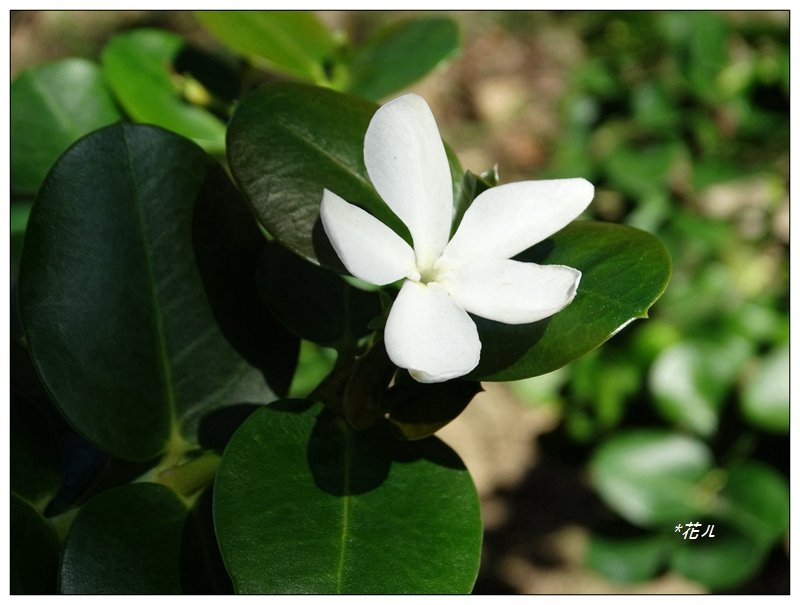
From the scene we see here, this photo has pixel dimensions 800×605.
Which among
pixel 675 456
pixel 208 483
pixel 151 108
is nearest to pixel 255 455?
pixel 208 483

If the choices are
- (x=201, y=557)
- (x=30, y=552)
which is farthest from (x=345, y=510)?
(x=30, y=552)

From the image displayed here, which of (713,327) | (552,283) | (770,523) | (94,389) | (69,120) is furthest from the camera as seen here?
(713,327)

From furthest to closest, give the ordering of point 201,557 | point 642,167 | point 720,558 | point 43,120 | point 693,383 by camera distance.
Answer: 1. point 642,167
2. point 693,383
3. point 720,558
4. point 43,120
5. point 201,557

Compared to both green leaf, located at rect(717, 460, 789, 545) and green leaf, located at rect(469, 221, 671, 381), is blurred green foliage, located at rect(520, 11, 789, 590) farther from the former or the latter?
green leaf, located at rect(469, 221, 671, 381)

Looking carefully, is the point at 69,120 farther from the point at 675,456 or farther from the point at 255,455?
the point at 675,456

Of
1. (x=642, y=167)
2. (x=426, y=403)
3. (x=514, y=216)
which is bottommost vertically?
(x=642, y=167)

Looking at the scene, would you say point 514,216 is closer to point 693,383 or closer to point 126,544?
point 126,544

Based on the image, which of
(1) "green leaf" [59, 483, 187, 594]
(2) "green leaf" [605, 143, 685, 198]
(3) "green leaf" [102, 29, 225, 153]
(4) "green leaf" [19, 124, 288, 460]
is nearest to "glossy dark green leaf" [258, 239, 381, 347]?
(4) "green leaf" [19, 124, 288, 460]
